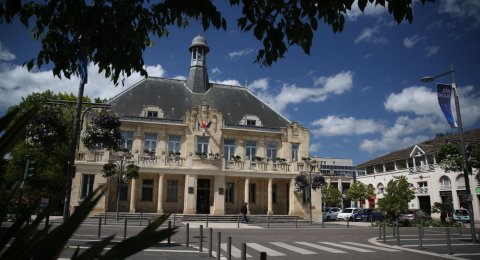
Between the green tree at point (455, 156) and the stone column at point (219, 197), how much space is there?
18593mm

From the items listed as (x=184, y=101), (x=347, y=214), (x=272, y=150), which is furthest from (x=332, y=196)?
(x=184, y=101)

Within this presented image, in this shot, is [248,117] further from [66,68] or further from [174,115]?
[66,68]

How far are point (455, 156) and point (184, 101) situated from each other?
87.4ft

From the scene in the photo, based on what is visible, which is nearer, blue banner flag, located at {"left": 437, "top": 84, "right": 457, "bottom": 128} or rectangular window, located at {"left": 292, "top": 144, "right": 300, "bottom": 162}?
blue banner flag, located at {"left": 437, "top": 84, "right": 457, "bottom": 128}

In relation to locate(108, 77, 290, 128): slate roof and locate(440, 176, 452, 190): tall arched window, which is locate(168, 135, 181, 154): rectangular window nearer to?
locate(108, 77, 290, 128): slate roof

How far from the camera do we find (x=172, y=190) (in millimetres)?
33906

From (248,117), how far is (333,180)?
44.4 meters

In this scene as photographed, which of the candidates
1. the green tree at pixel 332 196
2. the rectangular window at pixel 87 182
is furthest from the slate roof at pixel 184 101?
the green tree at pixel 332 196

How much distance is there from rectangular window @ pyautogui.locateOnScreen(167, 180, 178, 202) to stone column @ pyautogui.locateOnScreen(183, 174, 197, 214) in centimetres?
198

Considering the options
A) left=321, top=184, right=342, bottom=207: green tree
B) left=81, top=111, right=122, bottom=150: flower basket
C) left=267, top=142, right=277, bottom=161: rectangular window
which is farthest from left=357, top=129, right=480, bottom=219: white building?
left=81, top=111, right=122, bottom=150: flower basket

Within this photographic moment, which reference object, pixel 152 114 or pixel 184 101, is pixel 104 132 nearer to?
pixel 152 114

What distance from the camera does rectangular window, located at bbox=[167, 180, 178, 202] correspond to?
33656 millimetres

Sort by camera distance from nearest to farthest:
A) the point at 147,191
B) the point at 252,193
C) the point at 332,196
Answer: the point at 147,191 → the point at 252,193 → the point at 332,196

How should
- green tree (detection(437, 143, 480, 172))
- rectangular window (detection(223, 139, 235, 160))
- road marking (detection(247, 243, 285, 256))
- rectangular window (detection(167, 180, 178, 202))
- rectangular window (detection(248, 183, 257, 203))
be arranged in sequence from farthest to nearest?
rectangular window (detection(248, 183, 257, 203))
rectangular window (detection(223, 139, 235, 160))
rectangular window (detection(167, 180, 178, 202))
green tree (detection(437, 143, 480, 172))
road marking (detection(247, 243, 285, 256))
